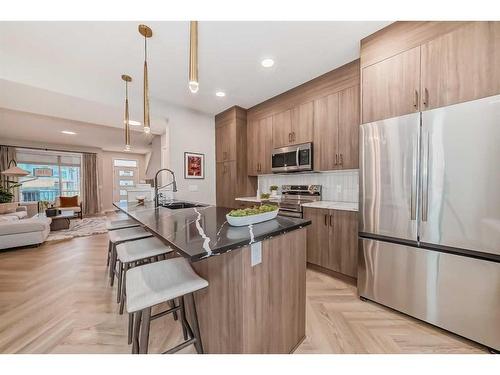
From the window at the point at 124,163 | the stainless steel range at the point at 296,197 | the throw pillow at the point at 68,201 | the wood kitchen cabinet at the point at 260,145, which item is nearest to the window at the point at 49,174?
the throw pillow at the point at 68,201

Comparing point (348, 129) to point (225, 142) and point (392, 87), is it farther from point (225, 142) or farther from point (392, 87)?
point (225, 142)

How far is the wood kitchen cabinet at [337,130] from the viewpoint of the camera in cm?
253

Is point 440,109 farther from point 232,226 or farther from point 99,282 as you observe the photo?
point 99,282

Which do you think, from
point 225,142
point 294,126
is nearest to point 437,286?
point 294,126

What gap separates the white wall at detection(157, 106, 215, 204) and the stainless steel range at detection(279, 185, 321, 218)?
1694mm

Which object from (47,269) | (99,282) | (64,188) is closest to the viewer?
(99,282)

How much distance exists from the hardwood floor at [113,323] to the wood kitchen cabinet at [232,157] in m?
2.08

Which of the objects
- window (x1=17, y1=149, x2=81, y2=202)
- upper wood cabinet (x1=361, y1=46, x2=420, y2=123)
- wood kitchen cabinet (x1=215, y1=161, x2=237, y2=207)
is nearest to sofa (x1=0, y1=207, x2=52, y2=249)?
wood kitchen cabinet (x1=215, y1=161, x2=237, y2=207)

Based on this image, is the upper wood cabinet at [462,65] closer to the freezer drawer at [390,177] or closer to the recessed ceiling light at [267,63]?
the freezer drawer at [390,177]

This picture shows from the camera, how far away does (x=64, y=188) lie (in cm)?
748

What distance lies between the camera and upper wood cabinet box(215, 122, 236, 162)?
3984 mm
